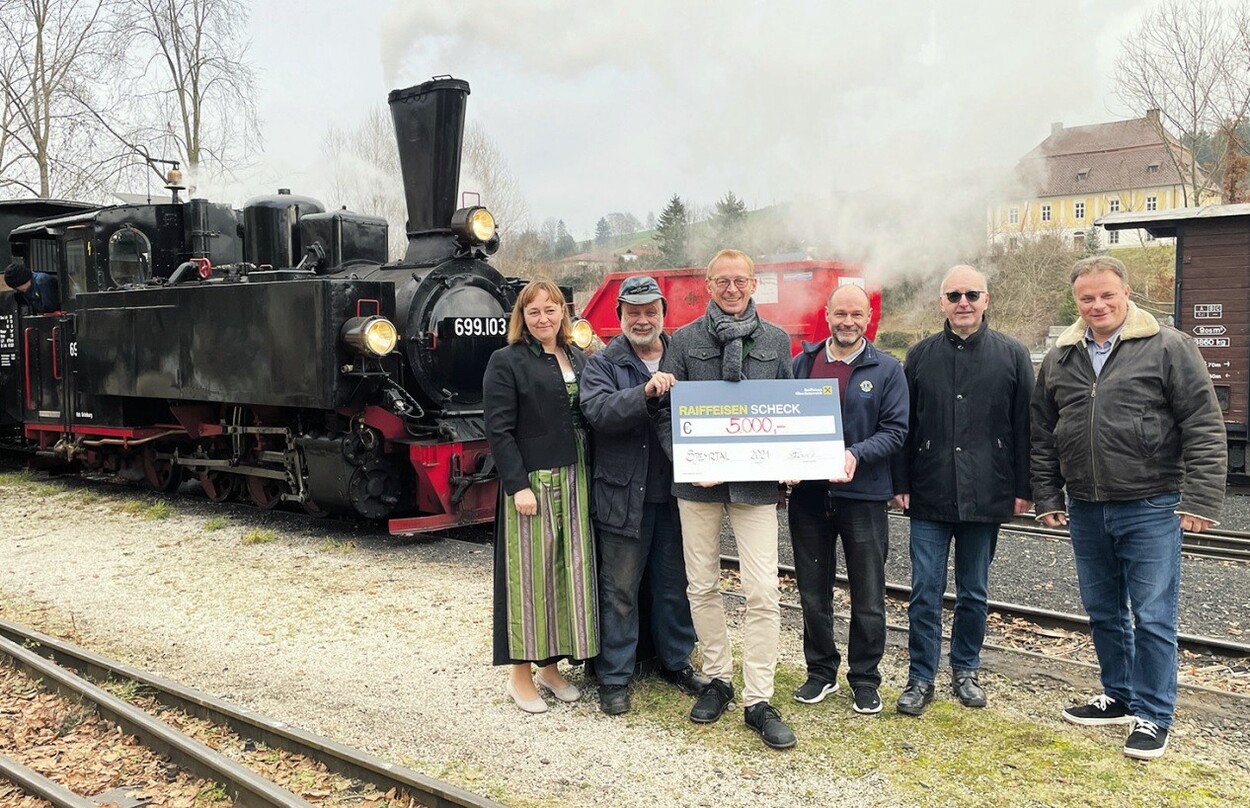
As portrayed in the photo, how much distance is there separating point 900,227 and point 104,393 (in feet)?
32.3

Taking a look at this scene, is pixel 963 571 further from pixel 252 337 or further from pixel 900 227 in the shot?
pixel 900 227

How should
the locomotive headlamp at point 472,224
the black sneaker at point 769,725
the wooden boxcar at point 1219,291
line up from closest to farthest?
the black sneaker at point 769,725, the locomotive headlamp at point 472,224, the wooden boxcar at point 1219,291

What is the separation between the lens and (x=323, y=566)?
23.3 feet

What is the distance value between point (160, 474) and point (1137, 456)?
9244 mm

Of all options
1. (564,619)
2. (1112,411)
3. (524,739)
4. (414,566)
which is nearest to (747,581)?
(564,619)

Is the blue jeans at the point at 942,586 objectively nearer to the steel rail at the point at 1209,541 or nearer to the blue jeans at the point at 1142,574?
the blue jeans at the point at 1142,574

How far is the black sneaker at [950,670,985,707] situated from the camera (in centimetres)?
424

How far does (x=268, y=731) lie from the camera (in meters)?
4.07

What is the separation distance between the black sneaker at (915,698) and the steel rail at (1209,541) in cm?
312

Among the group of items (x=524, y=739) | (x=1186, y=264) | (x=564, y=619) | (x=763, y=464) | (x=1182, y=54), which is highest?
(x=1182, y=54)

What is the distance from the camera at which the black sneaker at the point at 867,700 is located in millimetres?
4188

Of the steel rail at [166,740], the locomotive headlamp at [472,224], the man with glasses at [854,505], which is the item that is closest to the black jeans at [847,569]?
the man with glasses at [854,505]

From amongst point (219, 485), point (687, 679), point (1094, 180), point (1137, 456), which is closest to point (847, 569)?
point (687, 679)

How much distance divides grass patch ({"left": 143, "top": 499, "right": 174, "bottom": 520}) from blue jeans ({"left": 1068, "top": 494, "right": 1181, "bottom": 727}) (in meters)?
7.86
